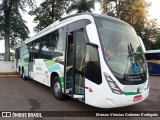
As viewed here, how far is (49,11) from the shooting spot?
26.8 metres

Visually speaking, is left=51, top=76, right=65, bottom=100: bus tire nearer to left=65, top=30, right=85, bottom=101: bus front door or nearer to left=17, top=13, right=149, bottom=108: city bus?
left=17, top=13, right=149, bottom=108: city bus

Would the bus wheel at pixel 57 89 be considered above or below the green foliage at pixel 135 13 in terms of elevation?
below

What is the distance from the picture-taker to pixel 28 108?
5.98m

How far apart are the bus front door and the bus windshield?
780 millimetres

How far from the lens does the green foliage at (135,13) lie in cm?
3344

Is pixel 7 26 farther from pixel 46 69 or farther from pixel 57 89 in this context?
pixel 57 89

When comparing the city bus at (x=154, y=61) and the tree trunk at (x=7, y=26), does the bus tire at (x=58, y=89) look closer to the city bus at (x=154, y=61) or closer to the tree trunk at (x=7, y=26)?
the city bus at (x=154, y=61)

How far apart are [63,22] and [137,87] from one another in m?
3.70

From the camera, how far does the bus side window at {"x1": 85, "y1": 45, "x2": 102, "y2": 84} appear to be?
4.91 m

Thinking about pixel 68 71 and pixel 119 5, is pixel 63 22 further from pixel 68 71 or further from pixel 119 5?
pixel 119 5

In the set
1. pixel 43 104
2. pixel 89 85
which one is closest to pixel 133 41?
pixel 89 85

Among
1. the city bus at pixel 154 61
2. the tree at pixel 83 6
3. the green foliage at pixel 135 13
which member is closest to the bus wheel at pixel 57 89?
the city bus at pixel 154 61

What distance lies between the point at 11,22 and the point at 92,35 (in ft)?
68.2

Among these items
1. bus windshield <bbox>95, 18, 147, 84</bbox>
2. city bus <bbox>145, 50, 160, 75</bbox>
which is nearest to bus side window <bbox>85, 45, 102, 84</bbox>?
bus windshield <bbox>95, 18, 147, 84</bbox>
